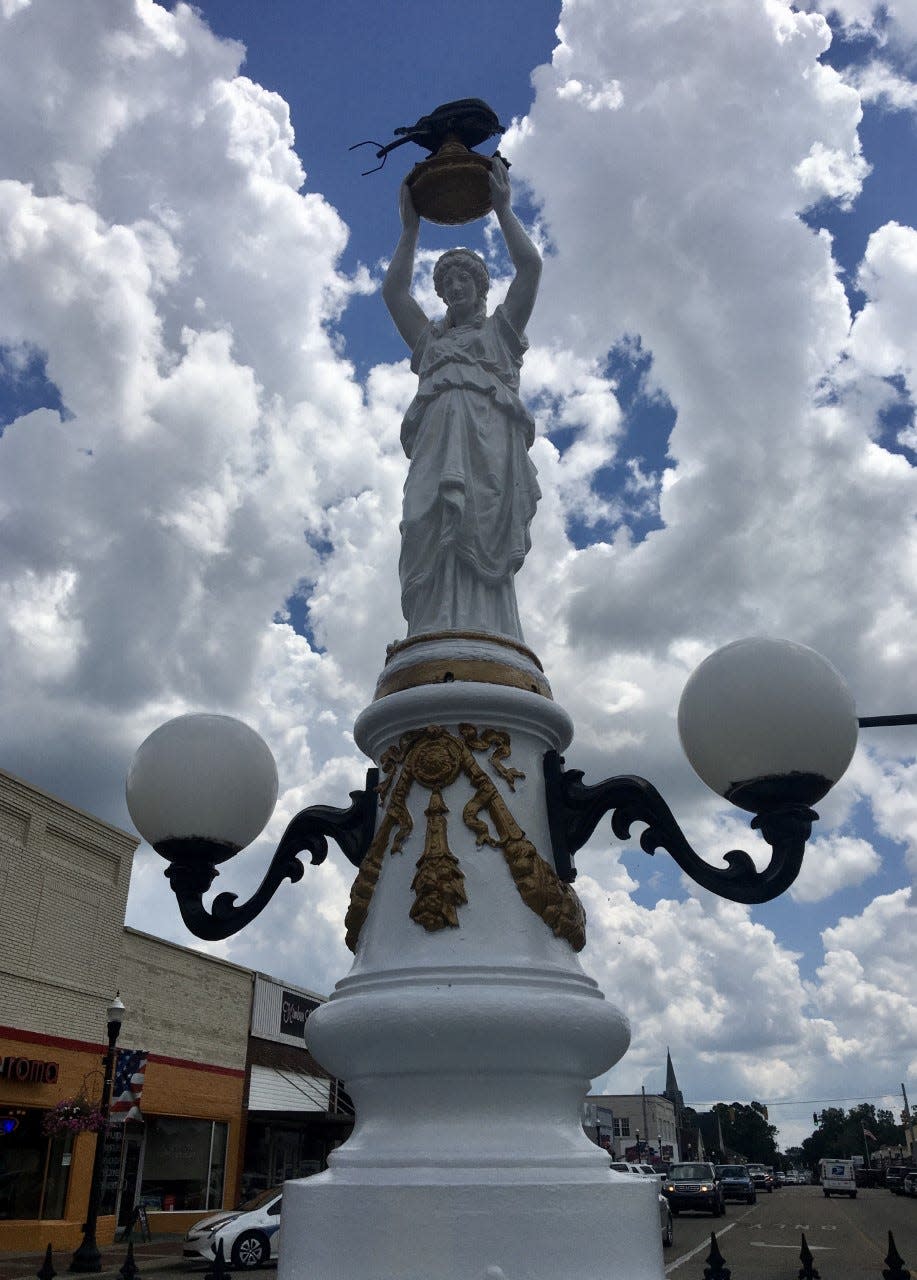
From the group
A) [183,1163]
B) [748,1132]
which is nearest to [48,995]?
[183,1163]

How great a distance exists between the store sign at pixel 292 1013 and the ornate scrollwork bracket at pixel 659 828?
2717cm

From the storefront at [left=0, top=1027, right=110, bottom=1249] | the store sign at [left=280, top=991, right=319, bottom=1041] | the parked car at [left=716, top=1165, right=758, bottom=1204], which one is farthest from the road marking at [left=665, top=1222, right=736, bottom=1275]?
the parked car at [left=716, top=1165, right=758, bottom=1204]

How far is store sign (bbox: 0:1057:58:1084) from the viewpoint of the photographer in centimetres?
1769

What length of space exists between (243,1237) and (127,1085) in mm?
3983

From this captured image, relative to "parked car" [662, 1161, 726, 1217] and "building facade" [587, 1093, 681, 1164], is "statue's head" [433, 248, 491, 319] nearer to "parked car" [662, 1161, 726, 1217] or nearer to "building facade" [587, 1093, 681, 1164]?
"parked car" [662, 1161, 726, 1217]

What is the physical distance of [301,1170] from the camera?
28.4 m

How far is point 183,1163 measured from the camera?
23469mm

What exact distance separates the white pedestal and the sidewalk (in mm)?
14820

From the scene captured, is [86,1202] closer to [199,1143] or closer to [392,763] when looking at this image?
[199,1143]

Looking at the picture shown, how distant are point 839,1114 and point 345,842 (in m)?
168

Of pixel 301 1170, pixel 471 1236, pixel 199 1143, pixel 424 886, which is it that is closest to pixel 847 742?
pixel 424 886

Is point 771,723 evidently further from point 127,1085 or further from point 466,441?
point 127,1085

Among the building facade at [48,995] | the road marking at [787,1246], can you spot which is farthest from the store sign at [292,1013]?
the road marking at [787,1246]

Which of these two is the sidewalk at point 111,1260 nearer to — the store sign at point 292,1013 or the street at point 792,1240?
the store sign at point 292,1013
